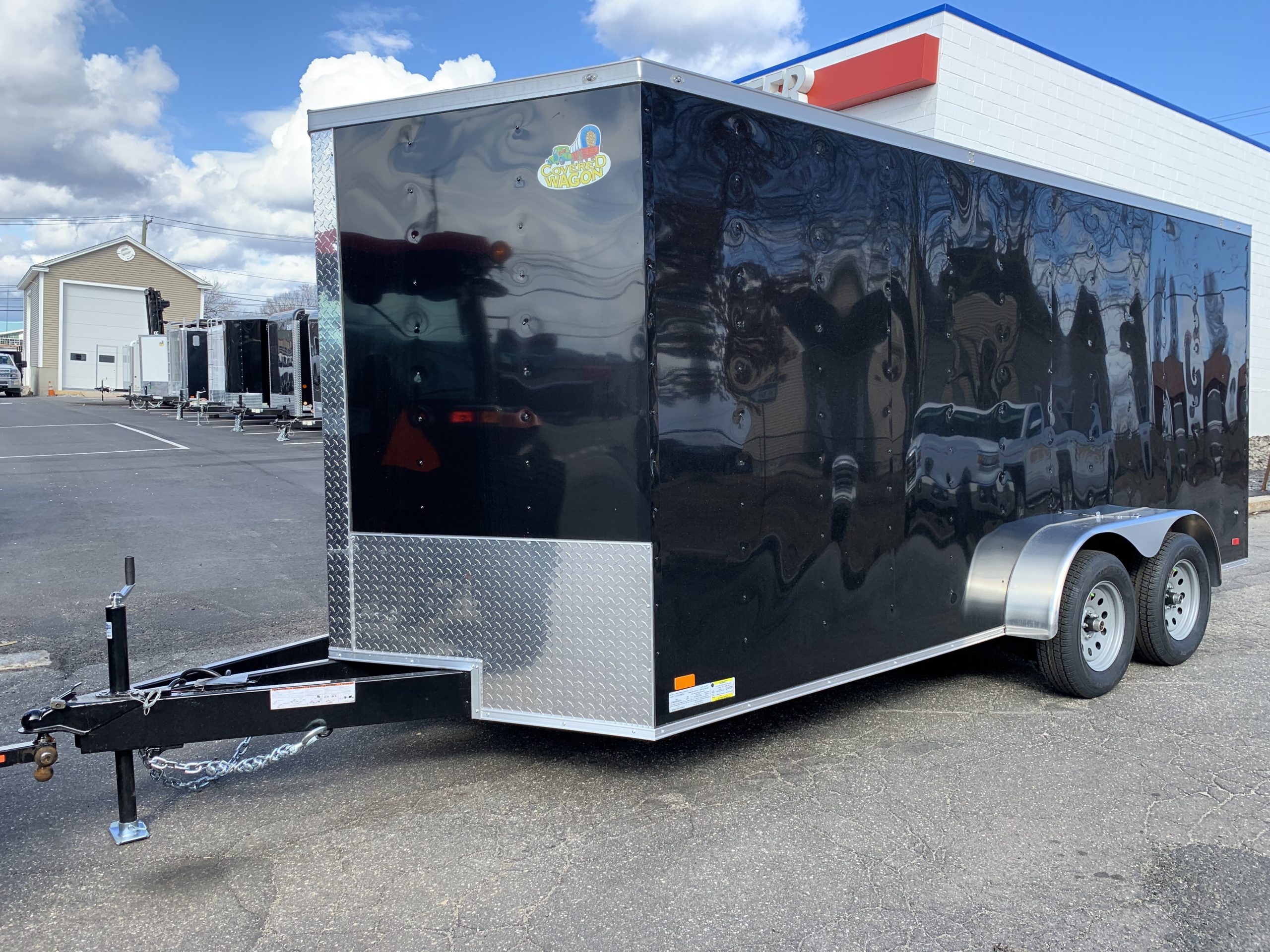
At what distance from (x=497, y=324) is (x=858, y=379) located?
1681 millimetres

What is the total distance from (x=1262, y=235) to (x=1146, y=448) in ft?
50.4

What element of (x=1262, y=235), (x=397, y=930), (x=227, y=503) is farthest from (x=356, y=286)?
(x=1262, y=235)

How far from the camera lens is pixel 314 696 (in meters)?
3.92

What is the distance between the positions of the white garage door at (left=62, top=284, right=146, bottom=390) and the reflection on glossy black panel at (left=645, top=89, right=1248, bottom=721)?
178 ft

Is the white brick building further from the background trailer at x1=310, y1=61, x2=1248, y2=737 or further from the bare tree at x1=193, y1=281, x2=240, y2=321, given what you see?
the bare tree at x1=193, y1=281, x2=240, y2=321

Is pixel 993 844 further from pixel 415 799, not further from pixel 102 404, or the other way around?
pixel 102 404

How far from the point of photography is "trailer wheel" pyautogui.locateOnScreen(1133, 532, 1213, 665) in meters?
6.00

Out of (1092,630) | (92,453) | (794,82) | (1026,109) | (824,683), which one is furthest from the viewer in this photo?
(92,453)

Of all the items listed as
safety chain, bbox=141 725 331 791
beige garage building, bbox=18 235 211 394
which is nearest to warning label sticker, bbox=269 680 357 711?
safety chain, bbox=141 725 331 791

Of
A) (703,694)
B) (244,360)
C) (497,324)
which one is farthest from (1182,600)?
(244,360)

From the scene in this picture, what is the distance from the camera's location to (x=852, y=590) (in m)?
4.66

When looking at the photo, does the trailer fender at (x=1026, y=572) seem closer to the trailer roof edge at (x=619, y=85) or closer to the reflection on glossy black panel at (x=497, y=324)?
the trailer roof edge at (x=619, y=85)

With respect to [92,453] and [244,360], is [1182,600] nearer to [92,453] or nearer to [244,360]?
[92,453]

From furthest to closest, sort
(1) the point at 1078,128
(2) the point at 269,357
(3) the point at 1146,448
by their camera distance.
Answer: (2) the point at 269,357
(1) the point at 1078,128
(3) the point at 1146,448
